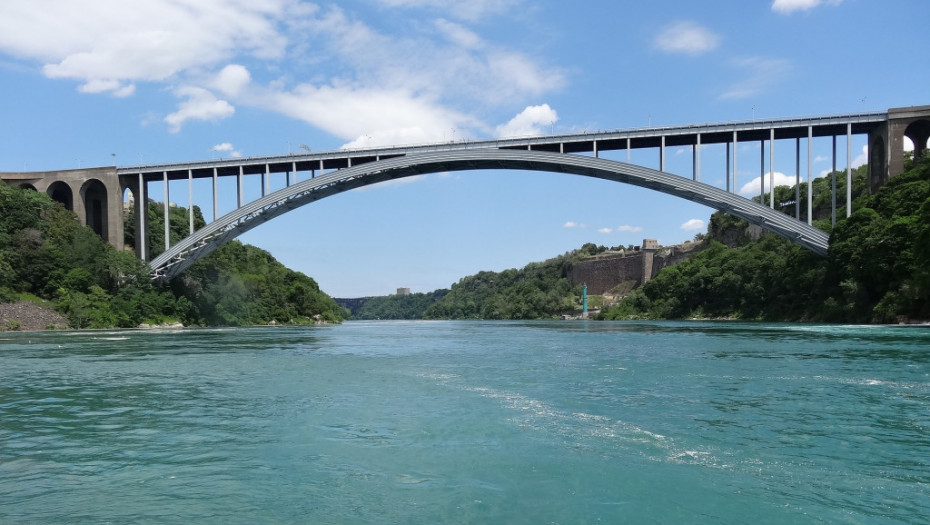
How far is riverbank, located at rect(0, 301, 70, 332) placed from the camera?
30.1 m

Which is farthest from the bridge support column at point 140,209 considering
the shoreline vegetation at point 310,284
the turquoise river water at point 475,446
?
the turquoise river water at point 475,446

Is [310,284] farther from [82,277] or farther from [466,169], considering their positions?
[466,169]

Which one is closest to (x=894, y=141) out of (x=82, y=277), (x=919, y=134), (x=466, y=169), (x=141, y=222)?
(x=919, y=134)

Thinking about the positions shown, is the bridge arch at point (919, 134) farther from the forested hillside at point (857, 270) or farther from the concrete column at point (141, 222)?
the concrete column at point (141, 222)

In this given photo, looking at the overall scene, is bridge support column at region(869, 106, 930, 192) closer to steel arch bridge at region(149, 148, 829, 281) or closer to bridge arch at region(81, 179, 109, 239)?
steel arch bridge at region(149, 148, 829, 281)

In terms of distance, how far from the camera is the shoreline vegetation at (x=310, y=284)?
1029 inches

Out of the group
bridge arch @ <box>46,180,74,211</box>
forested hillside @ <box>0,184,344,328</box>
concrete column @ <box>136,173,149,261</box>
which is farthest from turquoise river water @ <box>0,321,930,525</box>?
bridge arch @ <box>46,180,74,211</box>

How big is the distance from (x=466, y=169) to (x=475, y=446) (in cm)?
2988

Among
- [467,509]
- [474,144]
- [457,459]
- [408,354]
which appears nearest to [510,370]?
[408,354]

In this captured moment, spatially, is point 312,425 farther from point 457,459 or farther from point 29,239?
point 29,239

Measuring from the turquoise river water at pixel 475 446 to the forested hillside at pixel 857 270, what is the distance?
16.0 metres

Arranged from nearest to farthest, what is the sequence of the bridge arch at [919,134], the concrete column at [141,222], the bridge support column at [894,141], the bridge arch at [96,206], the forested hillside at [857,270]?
the forested hillside at [857,270], the bridge support column at [894,141], the bridge arch at [919,134], the concrete column at [141,222], the bridge arch at [96,206]

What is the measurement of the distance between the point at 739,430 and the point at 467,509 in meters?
3.54

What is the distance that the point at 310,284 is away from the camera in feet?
213
